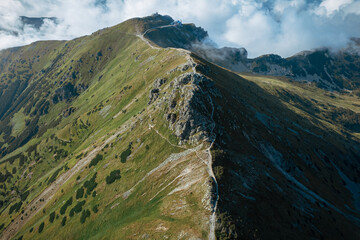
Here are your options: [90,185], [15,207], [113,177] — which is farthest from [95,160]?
[15,207]

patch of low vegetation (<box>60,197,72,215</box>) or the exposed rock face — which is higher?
the exposed rock face

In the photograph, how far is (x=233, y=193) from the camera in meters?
54.9

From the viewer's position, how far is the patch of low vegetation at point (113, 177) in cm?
9036

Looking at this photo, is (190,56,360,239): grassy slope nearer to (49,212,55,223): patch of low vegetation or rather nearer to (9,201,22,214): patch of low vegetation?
(49,212,55,223): patch of low vegetation

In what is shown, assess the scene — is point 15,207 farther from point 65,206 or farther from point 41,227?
point 65,206

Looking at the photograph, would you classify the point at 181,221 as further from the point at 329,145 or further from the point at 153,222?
the point at 329,145

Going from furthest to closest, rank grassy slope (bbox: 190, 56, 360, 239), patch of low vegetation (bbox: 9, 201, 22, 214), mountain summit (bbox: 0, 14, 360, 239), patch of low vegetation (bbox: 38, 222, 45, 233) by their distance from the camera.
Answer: patch of low vegetation (bbox: 9, 201, 22, 214), patch of low vegetation (bbox: 38, 222, 45, 233), mountain summit (bbox: 0, 14, 360, 239), grassy slope (bbox: 190, 56, 360, 239)

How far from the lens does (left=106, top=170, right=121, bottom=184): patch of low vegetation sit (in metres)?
90.4

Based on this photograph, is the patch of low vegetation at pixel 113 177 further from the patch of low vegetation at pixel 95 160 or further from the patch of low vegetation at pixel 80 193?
the patch of low vegetation at pixel 95 160

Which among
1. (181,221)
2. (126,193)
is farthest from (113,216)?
(181,221)

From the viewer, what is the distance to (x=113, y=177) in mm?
91500

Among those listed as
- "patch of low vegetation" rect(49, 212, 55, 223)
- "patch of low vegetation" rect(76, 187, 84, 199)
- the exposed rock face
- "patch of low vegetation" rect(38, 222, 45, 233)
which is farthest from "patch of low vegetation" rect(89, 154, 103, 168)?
the exposed rock face

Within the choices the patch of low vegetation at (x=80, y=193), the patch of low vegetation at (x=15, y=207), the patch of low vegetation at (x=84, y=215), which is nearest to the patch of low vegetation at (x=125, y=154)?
the patch of low vegetation at (x=84, y=215)

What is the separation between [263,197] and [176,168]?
2966 cm
